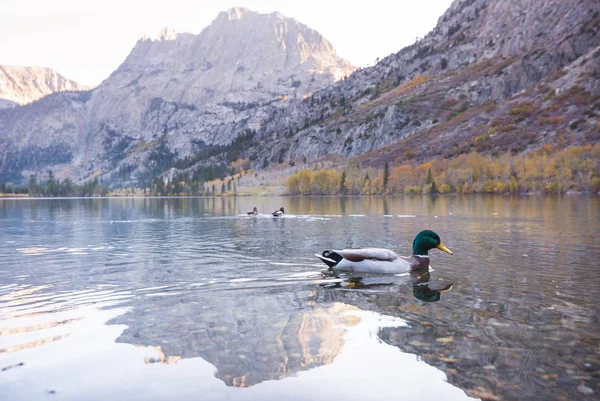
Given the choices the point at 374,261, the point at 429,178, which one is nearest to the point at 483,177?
the point at 429,178

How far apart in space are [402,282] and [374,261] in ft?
4.87

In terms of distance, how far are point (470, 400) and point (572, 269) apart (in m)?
14.2

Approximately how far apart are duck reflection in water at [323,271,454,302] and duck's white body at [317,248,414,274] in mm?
349

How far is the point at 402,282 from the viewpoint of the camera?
17188 mm

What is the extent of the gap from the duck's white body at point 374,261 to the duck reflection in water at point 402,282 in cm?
35

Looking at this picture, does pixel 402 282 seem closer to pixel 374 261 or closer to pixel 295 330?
pixel 374 261

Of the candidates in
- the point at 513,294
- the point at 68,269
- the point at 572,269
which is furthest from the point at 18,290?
the point at 572,269

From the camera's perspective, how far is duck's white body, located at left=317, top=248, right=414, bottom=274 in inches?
719

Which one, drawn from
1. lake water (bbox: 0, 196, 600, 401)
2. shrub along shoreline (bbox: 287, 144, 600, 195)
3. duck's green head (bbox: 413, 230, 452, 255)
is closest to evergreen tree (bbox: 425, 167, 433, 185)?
shrub along shoreline (bbox: 287, 144, 600, 195)

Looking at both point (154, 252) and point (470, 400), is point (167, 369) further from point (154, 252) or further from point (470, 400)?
point (154, 252)

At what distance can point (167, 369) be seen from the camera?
8992 millimetres

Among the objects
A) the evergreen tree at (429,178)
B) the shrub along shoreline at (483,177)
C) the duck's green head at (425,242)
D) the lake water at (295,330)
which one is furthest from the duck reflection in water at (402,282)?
the evergreen tree at (429,178)

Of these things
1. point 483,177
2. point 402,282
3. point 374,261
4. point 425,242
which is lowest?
point 402,282

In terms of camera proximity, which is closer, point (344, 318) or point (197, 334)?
point (197, 334)
